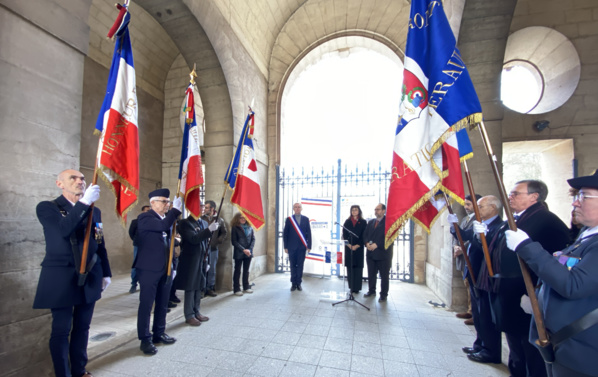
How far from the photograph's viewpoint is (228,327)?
3.80 metres

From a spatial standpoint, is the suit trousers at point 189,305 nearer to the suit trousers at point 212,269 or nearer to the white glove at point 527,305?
the suit trousers at point 212,269

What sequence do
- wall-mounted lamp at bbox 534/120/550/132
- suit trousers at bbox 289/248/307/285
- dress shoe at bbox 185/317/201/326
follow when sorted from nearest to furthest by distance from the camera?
dress shoe at bbox 185/317/201/326, wall-mounted lamp at bbox 534/120/550/132, suit trousers at bbox 289/248/307/285

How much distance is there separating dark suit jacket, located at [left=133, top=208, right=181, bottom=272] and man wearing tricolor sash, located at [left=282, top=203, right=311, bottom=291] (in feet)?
10.6

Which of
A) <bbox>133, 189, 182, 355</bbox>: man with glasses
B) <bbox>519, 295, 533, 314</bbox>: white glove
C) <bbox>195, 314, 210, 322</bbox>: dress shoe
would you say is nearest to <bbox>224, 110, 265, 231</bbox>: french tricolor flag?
<bbox>133, 189, 182, 355</bbox>: man with glasses

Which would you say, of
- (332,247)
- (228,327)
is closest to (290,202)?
(332,247)

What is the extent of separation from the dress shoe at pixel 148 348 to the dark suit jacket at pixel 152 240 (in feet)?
2.81

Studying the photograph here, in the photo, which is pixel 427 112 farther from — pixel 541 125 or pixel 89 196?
pixel 541 125

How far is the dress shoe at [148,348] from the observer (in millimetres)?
3072

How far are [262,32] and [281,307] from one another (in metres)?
7.33

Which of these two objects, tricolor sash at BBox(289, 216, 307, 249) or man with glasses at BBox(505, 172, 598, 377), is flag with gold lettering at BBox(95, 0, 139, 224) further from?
tricolor sash at BBox(289, 216, 307, 249)

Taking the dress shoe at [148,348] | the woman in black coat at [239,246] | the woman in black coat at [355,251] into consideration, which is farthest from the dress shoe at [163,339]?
the woman in black coat at [355,251]

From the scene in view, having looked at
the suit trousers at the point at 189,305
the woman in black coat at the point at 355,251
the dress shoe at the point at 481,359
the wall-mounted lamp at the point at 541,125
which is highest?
the wall-mounted lamp at the point at 541,125

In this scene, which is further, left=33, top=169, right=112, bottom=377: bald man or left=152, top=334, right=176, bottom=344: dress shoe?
left=152, top=334, right=176, bottom=344: dress shoe

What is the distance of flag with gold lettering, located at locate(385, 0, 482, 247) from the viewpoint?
232 cm
